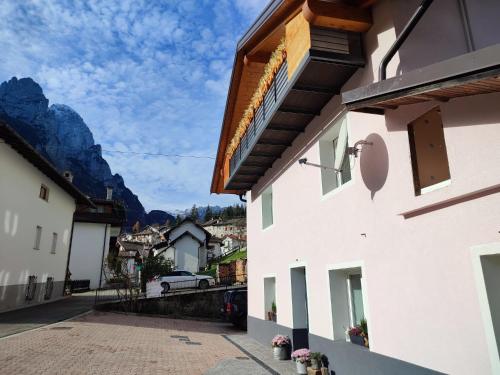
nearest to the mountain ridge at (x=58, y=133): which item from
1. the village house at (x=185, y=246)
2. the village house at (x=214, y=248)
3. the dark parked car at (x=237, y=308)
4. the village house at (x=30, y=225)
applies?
the village house at (x=214, y=248)

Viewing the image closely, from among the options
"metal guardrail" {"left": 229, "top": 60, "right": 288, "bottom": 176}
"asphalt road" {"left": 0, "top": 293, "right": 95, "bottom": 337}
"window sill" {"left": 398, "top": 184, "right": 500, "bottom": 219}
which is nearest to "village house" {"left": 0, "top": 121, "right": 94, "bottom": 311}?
"asphalt road" {"left": 0, "top": 293, "right": 95, "bottom": 337}

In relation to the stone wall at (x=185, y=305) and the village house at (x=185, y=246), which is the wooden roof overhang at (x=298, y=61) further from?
the village house at (x=185, y=246)

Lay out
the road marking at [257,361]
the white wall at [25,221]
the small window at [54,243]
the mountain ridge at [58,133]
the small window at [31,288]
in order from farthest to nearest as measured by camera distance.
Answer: the mountain ridge at [58,133] → the small window at [54,243] → the small window at [31,288] → the white wall at [25,221] → the road marking at [257,361]

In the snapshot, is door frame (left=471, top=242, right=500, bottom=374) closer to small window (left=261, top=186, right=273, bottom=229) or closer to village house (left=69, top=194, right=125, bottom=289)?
small window (left=261, top=186, right=273, bottom=229)

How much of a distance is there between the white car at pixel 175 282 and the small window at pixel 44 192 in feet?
32.1

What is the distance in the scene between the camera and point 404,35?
17.2ft

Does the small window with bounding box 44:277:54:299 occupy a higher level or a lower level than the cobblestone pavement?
higher

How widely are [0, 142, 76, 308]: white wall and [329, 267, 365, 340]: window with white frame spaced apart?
1577 cm

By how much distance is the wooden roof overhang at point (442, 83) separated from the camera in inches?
137

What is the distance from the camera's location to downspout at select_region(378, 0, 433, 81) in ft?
16.3

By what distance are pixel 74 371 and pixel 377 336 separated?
607 centimetres

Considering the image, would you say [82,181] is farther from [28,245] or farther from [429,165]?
[429,165]

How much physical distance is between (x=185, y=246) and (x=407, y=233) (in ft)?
161

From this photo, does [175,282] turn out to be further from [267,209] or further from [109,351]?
[109,351]
